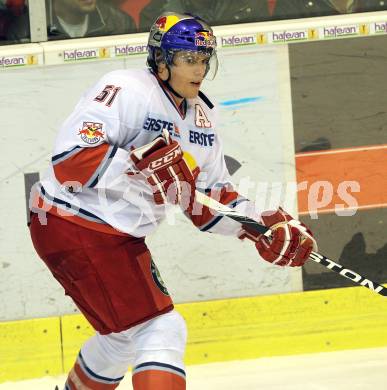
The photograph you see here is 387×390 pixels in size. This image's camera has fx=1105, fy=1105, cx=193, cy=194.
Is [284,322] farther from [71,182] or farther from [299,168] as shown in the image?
[71,182]

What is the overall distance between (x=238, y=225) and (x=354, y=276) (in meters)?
0.40

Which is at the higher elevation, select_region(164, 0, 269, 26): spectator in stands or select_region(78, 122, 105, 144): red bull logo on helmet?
select_region(164, 0, 269, 26): spectator in stands

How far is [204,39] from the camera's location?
3215mm

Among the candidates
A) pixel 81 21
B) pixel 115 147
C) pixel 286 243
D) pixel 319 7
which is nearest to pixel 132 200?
pixel 115 147

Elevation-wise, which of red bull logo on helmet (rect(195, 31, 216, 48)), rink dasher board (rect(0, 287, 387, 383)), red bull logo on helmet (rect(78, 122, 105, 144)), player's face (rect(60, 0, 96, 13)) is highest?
player's face (rect(60, 0, 96, 13))

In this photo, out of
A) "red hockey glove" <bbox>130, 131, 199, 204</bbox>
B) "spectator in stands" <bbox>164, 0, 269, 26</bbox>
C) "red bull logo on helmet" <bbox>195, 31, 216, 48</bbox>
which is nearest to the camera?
"red hockey glove" <bbox>130, 131, 199, 204</bbox>

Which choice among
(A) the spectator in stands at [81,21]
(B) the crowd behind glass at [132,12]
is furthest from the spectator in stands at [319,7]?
(A) the spectator in stands at [81,21]

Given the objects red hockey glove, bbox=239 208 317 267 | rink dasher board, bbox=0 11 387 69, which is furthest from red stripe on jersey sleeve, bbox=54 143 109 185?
rink dasher board, bbox=0 11 387 69

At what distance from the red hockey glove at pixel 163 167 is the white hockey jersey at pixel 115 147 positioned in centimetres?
6

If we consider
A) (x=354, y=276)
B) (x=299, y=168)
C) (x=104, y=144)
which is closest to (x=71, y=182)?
(x=104, y=144)

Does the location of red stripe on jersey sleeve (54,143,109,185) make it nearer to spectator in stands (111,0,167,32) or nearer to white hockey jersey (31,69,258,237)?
white hockey jersey (31,69,258,237)

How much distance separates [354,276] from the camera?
345 cm

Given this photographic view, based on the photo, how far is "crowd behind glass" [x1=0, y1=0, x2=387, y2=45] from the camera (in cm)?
445

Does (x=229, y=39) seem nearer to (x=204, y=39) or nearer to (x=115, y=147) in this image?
(x=204, y=39)
